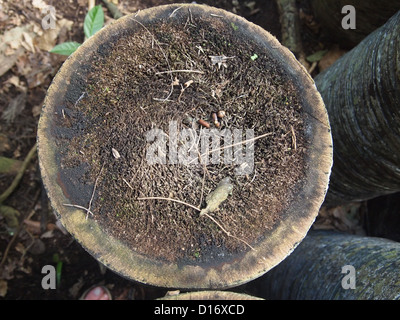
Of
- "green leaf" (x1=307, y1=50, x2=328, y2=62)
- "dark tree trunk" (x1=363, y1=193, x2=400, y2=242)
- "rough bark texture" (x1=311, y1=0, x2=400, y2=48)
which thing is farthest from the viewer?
"green leaf" (x1=307, y1=50, x2=328, y2=62)

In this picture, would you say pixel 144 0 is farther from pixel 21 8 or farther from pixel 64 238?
pixel 64 238

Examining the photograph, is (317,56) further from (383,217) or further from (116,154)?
(116,154)

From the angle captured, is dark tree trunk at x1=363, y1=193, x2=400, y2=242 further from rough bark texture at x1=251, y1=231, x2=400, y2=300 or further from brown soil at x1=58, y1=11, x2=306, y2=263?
brown soil at x1=58, y1=11, x2=306, y2=263

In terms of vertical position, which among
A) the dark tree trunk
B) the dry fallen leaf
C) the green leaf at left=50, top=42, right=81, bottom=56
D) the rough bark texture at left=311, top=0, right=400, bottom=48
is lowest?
the dark tree trunk

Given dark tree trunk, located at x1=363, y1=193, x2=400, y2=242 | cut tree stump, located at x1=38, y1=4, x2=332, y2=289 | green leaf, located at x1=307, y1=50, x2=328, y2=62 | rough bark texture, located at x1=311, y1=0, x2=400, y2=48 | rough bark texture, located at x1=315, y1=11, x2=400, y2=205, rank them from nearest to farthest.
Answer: cut tree stump, located at x1=38, y1=4, x2=332, y2=289, rough bark texture, located at x1=315, y1=11, x2=400, y2=205, rough bark texture, located at x1=311, y1=0, x2=400, y2=48, dark tree trunk, located at x1=363, y1=193, x2=400, y2=242, green leaf, located at x1=307, y1=50, x2=328, y2=62

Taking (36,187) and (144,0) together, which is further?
(144,0)

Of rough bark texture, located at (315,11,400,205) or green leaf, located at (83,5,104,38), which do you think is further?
green leaf, located at (83,5,104,38)

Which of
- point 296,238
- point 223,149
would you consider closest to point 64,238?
point 223,149

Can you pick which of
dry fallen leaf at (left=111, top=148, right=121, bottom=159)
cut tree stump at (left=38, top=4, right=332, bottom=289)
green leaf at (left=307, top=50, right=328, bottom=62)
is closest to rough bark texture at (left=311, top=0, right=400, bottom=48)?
green leaf at (left=307, top=50, right=328, bottom=62)
